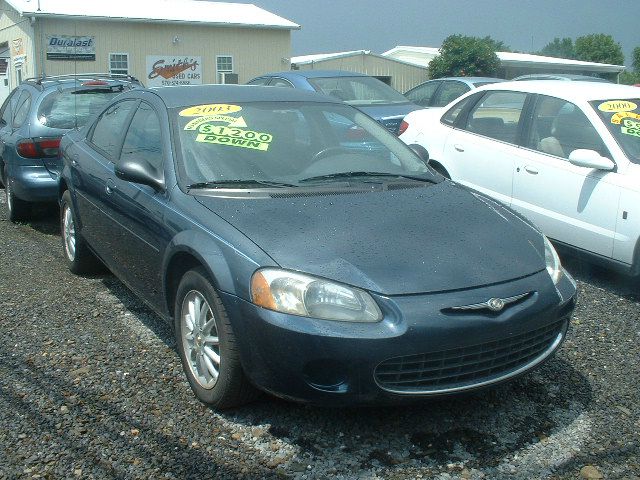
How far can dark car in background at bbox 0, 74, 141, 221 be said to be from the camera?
7.58 metres

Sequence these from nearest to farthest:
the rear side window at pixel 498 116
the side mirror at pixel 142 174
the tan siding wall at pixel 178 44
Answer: the side mirror at pixel 142 174
the rear side window at pixel 498 116
the tan siding wall at pixel 178 44

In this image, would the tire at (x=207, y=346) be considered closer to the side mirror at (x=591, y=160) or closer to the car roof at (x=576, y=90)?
the side mirror at (x=591, y=160)

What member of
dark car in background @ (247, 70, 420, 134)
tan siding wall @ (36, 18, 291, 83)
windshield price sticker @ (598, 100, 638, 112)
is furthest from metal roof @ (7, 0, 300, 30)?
windshield price sticker @ (598, 100, 638, 112)

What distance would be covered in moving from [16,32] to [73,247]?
24998 mm

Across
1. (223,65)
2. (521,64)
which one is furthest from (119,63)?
(521,64)

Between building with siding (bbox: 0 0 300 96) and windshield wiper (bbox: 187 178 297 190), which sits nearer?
windshield wiper (bbox: 187 178 297 190)

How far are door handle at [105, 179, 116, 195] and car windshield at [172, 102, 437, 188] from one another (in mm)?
644

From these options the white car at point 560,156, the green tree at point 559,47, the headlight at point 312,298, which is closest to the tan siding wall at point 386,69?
the white car at point 560,156

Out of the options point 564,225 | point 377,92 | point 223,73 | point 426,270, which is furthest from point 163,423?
point 223,73

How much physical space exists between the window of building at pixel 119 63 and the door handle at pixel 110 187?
24548mm

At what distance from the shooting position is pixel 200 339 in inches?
147

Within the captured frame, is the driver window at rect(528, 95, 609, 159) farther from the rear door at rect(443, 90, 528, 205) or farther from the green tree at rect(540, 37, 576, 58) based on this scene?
the green tree at rect(540, 37, 576, 58)

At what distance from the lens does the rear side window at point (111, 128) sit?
5.18 m

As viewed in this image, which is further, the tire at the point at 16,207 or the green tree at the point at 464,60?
the green tree at the point at 464,60
